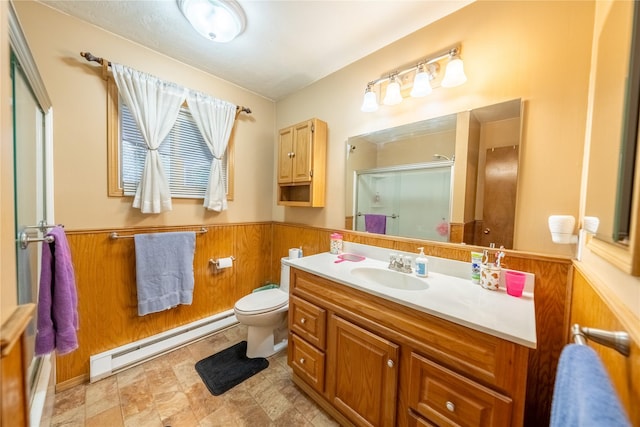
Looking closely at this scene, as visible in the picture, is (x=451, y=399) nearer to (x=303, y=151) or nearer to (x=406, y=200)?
(x=406, y=200)

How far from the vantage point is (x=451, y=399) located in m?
0.86

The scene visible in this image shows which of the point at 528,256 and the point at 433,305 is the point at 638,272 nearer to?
the point at 433,305

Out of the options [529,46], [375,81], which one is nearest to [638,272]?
[529,46]

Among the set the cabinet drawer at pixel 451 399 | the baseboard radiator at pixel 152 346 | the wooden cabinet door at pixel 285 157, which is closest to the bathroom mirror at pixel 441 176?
the wooden cabinet door at pixel 285 157

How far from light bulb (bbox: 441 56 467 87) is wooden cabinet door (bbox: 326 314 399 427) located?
1392 millimetres

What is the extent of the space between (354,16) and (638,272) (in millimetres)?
1673

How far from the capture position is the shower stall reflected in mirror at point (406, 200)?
1.40 meters

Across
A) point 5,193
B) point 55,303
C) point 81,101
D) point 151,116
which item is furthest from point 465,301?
point 81,101

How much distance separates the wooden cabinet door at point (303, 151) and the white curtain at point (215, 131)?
25.5 inches

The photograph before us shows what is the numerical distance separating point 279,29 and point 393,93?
86 centimetres

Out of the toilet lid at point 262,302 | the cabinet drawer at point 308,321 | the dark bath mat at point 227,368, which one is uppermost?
the cabinet drawer at point 308,321

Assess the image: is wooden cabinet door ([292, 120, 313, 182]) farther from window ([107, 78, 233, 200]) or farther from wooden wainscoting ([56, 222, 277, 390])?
wooden wainscoting ([56, 222, 277, 390])

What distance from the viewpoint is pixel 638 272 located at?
1.46ft

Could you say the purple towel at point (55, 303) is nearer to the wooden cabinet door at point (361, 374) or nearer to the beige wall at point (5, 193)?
the beige wall at point (5, 193)
